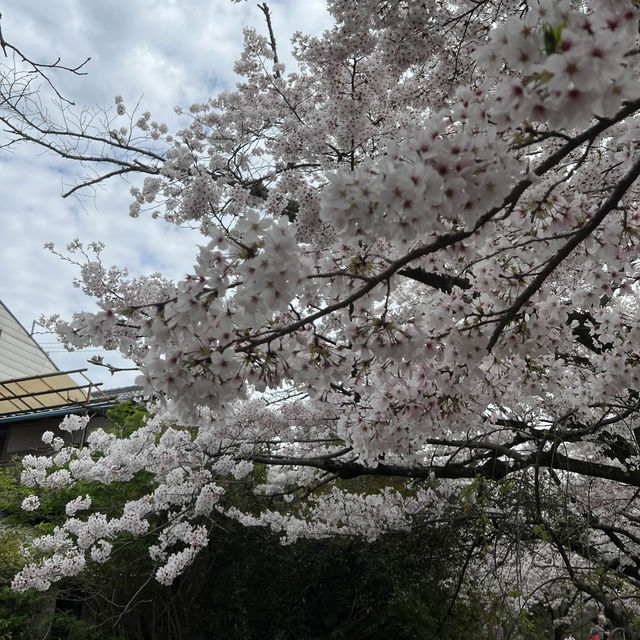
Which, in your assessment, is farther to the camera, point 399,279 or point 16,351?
point 16,351

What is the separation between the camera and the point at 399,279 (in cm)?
253

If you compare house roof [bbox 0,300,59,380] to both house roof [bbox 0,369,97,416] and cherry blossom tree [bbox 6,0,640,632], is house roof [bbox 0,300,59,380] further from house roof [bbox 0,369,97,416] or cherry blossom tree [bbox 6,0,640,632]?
cherry blossom tree [bbox 6,0,640,632]

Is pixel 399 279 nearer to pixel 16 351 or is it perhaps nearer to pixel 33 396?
pixel 33 396

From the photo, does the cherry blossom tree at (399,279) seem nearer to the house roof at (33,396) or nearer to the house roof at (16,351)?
the house roof at (33,396)

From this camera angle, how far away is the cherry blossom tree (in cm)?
137

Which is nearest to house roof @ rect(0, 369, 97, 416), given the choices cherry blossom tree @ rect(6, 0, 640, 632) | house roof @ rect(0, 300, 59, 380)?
house roof @ rect(0, 300, 59, 380)

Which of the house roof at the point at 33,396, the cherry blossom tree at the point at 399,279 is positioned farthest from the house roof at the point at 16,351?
the cherry blossom tree at the point at 399,279

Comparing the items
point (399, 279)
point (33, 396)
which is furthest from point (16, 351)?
point (399, 279)

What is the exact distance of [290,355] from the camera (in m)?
2.06

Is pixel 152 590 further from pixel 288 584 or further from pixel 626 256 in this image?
pixel 626 256

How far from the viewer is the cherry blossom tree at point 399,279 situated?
1366 mm

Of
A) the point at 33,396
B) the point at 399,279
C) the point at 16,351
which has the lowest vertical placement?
the point at 399,279

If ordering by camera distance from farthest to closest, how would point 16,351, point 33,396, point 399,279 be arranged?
point 16,351, point 33,396, point 399,279

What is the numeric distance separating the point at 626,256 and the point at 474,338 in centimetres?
89
